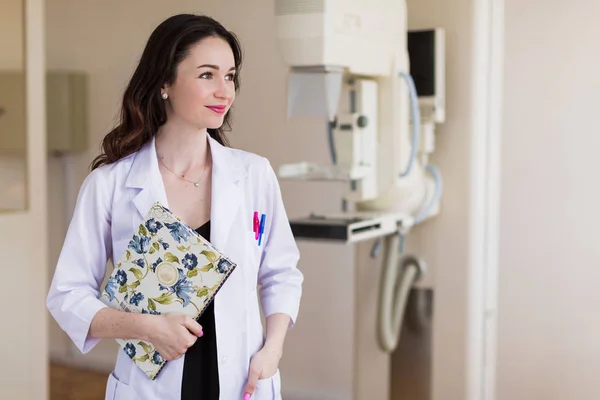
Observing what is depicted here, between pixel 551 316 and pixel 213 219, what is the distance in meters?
2.01

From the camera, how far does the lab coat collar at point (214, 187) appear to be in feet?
4.02

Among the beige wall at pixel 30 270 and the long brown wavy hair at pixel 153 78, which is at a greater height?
the long brown wavy hair at pixel 153 78

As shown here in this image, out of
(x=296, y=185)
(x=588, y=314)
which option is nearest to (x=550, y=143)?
(x=588, y=314)

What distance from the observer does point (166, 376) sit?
1.22m

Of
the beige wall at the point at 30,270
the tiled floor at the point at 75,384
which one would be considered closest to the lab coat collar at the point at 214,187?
the beige wall at the point at 30,270

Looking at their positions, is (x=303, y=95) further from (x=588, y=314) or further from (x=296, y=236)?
(x=588, y=314)

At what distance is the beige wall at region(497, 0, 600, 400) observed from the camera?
282 centimetres

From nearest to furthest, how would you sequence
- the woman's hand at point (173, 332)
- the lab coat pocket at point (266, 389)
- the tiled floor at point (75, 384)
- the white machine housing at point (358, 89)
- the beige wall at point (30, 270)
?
the woman's hand at point (173, 332) < the lab coat pocket at point (266, 389) < the white machine housing at point (358, 89) < the beige wall at point (30, 270) < the tiled floor at point (75, 384)

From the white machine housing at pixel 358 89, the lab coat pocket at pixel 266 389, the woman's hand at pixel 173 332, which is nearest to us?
the woman's hand at pixel 173 332

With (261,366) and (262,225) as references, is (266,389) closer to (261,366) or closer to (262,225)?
(261,366)

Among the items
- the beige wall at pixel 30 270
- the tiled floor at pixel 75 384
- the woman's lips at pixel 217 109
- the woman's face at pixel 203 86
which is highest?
the woman's face at pixel 203 86

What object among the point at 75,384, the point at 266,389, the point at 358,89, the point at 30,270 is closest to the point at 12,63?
the point at 30,270

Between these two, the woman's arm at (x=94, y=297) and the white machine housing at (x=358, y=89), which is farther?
the white machine housing at (x=358, y=89)

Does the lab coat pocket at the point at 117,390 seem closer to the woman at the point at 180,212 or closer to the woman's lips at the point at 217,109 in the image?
the woman at the point at 180,212
